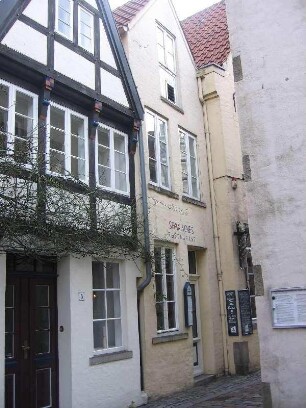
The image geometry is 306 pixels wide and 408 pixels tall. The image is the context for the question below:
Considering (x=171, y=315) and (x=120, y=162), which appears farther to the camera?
(x=171, y=315)

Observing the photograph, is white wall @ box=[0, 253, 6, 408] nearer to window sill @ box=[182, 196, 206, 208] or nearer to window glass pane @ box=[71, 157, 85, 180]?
window glass pane @ box=[71, 157, 85, 180]

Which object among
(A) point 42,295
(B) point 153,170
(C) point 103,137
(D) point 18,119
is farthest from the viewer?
(B) point 153,170

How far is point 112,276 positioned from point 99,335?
120 centimetres

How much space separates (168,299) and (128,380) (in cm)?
231

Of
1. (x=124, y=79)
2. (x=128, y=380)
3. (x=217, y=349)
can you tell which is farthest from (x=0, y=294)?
(x=217, y=349)

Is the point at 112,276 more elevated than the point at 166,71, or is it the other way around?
the point at 166,71

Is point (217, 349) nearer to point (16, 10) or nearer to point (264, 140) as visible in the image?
point (264, 140)

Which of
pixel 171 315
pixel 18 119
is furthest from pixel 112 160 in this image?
pixel 171 315

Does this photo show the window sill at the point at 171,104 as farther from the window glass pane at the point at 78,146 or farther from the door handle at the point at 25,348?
the door handle at the point at 25,348

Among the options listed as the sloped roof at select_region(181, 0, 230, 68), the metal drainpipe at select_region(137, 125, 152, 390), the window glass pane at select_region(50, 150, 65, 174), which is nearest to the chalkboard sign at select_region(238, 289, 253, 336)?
the metal drainpipe at select_region(137, 125, 152, 390)

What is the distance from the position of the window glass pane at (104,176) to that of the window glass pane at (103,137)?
0.56m

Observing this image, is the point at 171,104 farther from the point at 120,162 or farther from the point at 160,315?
the point at 160,315

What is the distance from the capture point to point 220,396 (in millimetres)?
10250

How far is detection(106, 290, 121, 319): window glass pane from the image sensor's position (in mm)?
9899
